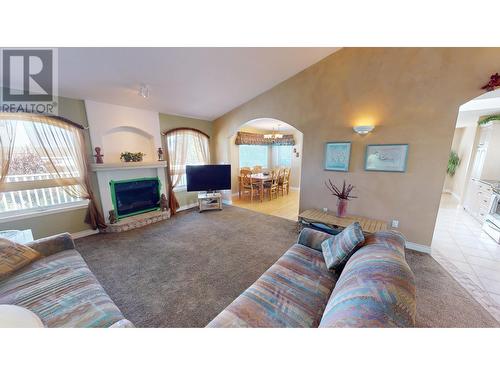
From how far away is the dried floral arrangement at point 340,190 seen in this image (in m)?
2.91

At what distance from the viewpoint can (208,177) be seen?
14.0ft

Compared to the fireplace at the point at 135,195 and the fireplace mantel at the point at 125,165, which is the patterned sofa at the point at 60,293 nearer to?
the fireplace mantel at the point at 125,165

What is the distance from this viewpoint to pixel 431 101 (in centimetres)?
238

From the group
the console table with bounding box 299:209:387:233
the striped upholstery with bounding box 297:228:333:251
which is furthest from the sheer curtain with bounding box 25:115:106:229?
the console table with bounding box 299:209:387:233

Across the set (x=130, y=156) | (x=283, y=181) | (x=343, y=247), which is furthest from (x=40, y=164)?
(x=283, y=181)

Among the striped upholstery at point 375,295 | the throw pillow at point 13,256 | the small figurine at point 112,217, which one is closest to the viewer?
the striped upholstery at point 375,295

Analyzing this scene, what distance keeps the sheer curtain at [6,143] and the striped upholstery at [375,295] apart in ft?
13.4

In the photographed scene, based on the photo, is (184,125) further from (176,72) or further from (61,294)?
(61,294)

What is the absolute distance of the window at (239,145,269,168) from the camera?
21.3 feet

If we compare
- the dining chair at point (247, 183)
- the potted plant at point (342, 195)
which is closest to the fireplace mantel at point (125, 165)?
the dining chair at point (247, 183)

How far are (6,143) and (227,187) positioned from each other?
3468 millimetres
